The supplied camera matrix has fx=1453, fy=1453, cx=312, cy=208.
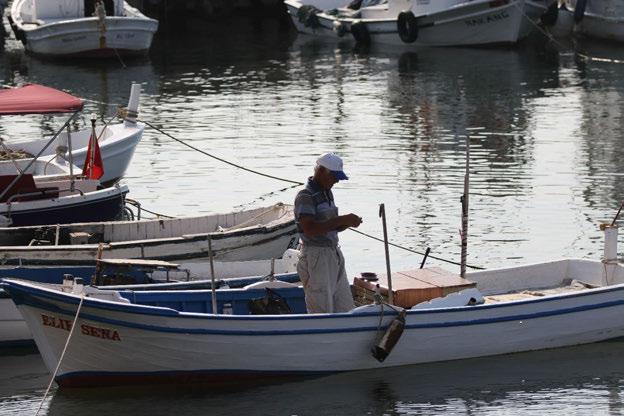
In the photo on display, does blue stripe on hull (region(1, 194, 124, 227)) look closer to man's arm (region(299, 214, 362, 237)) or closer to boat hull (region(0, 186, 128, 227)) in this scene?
boat hull (region(0, 186, 128, 227))

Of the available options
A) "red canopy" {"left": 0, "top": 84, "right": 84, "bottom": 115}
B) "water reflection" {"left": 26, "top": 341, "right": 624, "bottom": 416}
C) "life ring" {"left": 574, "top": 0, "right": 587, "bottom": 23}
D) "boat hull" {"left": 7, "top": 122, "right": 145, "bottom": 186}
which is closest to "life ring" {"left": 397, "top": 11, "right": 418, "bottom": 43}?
"life ring" {"left": 574, "top": 0, "right": 587, "bottom": 23}

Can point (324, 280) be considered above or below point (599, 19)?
above

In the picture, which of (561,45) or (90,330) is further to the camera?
(561,45)

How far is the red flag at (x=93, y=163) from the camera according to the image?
64.4ft

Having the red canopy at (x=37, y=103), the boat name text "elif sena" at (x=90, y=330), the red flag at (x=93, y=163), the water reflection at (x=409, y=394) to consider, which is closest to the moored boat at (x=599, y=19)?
the red flag at (x=93, y=163)

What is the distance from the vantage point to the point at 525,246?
1939 centimetres

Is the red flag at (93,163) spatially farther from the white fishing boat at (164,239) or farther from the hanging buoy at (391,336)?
the hanging buoy at (391,336)

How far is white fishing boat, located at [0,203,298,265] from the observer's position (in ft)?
52.3

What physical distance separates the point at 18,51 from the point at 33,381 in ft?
101

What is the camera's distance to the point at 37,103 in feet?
59.1

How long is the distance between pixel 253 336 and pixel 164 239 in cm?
354

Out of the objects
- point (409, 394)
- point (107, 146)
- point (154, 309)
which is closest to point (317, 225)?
point (154, 309)

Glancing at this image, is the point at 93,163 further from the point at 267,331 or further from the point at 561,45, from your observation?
the point at 561,45

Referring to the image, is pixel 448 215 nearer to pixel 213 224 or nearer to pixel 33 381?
pixel 213 224
